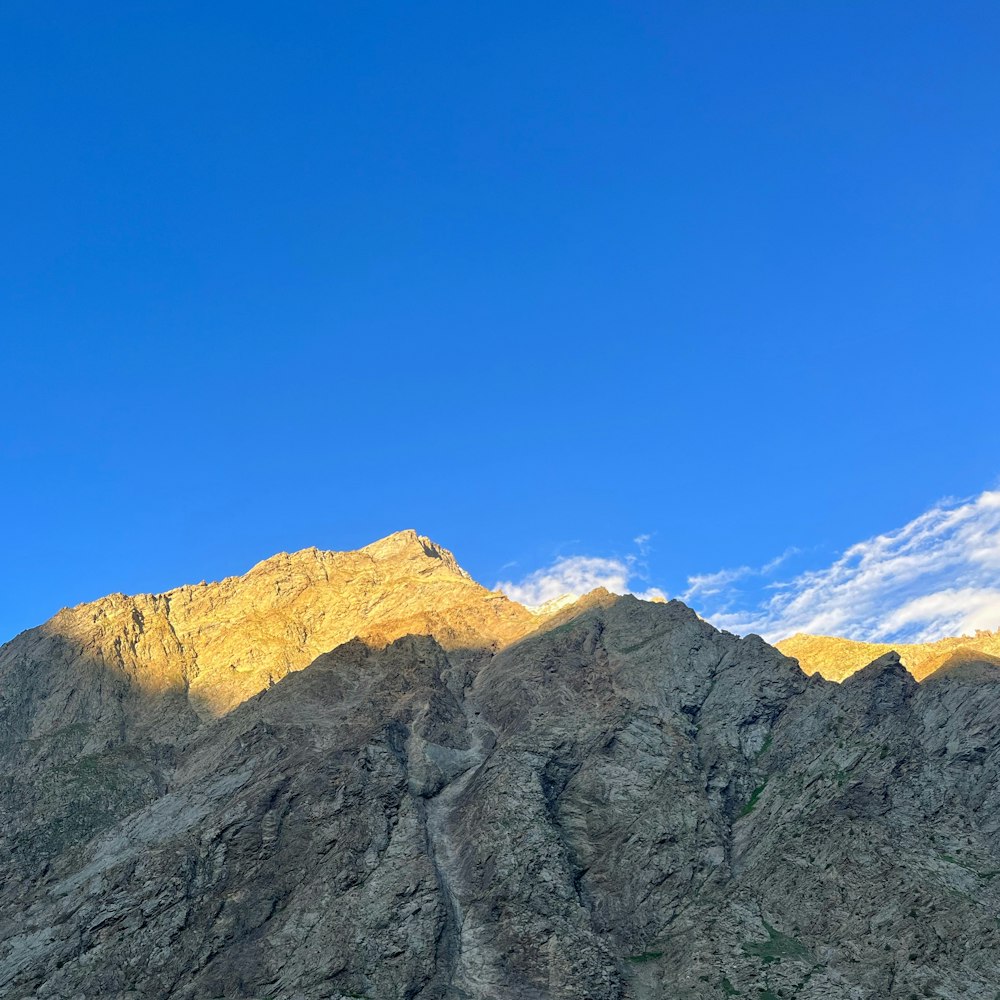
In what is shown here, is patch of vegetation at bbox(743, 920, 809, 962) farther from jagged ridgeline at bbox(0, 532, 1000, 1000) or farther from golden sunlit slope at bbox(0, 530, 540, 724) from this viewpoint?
golden sunlit slope at bbox(0, 530, 540, 724)

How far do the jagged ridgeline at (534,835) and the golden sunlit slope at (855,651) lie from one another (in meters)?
32.1

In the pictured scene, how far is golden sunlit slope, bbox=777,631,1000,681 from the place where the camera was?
159250 millimetres

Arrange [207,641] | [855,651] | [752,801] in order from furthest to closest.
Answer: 1. [207,641]
2. [855,651]
3. [752,801]

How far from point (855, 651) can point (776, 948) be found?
10200cm

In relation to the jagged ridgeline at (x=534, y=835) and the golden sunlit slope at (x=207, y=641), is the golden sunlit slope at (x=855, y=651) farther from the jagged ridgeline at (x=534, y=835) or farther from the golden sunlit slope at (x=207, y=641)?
the golden sunlit slope at (x=207, y=641)

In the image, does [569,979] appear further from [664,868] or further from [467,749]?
[467,749]

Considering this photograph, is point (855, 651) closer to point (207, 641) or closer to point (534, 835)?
point (534, 835)

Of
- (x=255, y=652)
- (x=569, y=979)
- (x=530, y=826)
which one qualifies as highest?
(x=255, y=652)

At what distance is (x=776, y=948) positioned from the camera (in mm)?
78062

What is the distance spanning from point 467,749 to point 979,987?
66.3 metres

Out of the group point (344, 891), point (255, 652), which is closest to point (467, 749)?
point (344, 891)

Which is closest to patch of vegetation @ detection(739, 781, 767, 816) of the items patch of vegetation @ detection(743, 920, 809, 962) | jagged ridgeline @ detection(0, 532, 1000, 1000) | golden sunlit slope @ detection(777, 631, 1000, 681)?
jagged ridgeline @ detection(0, 532, 1000, 1000)

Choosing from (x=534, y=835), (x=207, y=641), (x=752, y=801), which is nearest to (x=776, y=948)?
(x=534, y=835)

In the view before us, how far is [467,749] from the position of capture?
120m
